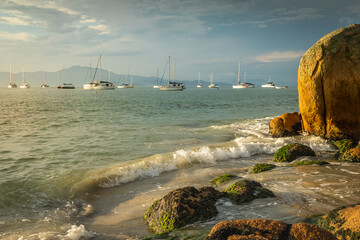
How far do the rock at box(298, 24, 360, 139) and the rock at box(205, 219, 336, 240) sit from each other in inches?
466

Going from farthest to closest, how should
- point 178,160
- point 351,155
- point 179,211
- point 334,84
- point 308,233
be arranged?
point 334,84 → point 178,160 → point 351,155 → point 179,211 → point 308,233

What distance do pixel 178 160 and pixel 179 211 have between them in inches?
243

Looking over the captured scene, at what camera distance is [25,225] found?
6133 mm

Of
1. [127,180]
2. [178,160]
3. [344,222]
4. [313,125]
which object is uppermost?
[313,125]

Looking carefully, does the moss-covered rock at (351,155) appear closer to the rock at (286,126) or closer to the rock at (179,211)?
the rock at (286,126)

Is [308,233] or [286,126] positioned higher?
[308,233]

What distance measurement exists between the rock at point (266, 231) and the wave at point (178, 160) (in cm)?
648

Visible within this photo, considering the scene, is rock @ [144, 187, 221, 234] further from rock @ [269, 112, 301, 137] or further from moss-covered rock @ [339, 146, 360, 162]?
rock @ [269, 112, 301, 137]

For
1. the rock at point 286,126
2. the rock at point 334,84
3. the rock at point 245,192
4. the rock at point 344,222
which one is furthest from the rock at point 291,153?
the rock at point 344,222

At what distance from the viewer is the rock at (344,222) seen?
3588mm

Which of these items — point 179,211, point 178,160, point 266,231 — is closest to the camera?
point 266,231

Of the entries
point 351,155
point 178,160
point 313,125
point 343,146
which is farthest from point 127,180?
point 313,125

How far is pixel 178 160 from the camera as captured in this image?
11375mm

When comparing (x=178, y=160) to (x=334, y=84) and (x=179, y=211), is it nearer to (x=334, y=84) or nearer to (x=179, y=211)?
(x=179, y=211)
